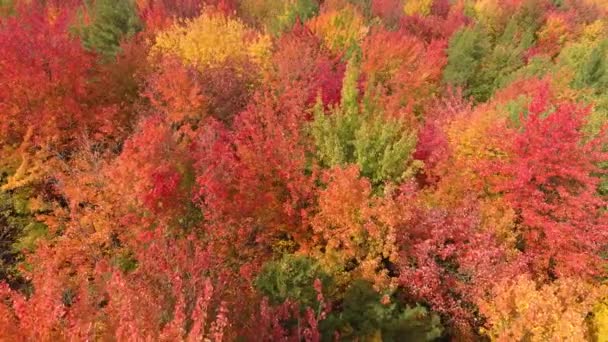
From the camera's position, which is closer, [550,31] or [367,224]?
[367,224]

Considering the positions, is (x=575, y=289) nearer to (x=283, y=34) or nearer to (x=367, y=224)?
(x=367, y=224)

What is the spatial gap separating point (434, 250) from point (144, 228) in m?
12.9

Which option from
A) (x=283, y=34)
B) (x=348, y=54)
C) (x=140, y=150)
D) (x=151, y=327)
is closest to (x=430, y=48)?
(x=348, y=54)

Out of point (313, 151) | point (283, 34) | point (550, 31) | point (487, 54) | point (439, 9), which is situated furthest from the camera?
point (439, 9)

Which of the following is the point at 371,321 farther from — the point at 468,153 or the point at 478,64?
the point at 478,64

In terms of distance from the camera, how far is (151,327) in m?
10.1

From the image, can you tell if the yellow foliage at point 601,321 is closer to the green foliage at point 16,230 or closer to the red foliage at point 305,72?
the red foliage at point 305,72

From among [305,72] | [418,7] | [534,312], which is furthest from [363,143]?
[418,7]

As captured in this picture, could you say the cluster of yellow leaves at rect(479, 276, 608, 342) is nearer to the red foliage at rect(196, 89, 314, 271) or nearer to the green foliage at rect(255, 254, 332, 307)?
the green foliage at rect(255, 254, 332, 307)

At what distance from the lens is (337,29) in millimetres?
45719

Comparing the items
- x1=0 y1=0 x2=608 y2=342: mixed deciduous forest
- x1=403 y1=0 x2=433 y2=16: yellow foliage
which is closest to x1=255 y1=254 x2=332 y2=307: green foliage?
x1=0 y1=0 x2=608 y2=342: mixed deciduous forest

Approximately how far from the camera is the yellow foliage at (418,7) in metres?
69.8

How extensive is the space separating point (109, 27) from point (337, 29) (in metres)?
21.5

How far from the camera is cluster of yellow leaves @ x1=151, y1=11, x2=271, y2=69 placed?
35.4 metres
